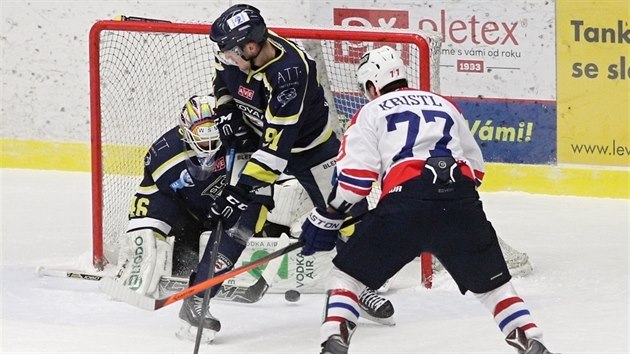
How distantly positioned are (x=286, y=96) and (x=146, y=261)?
988 millimetres

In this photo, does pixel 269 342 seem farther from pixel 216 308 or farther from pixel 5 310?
pixel 5 310

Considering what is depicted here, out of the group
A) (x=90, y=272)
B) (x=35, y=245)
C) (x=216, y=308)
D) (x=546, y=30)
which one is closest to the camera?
(x=216, y=308)

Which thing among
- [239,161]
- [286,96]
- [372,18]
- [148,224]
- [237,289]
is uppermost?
[372,18]

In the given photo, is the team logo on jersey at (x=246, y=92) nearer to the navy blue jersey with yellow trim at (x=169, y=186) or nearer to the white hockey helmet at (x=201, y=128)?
the white hockey helmet at (x=201, y=128)

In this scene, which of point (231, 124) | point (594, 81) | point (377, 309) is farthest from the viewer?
point (594, 81)

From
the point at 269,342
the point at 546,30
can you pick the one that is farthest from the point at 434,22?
the point at 269,342

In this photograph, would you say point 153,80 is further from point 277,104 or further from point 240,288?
point 277,104

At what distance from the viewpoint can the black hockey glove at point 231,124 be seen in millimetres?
5449

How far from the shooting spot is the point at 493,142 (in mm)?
7359

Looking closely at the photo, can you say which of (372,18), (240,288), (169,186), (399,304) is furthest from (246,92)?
(372,18)

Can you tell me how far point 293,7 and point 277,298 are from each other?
234 cm

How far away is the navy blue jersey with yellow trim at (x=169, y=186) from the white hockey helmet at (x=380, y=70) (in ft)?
3.81

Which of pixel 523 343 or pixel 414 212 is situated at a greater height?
pixel 414 212

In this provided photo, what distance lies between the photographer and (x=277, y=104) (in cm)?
505
